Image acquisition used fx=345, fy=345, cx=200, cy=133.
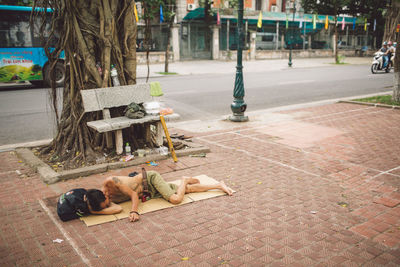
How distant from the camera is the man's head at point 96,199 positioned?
4.01 m

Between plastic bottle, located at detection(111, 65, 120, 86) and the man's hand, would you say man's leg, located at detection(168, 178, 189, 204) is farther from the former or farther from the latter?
plastic bottle, located at detection(111, 65, 120, 86)

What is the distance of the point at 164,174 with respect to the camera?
5.54 metres

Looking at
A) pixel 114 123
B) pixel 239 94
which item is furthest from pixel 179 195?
pixel 239 94

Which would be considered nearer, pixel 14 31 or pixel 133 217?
pixel 133 217

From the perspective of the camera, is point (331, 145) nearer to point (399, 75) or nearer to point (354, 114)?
point (354, 114)

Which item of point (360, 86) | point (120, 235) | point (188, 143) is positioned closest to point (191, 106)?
point (188, 143)

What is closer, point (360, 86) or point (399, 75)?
point (399, 75)

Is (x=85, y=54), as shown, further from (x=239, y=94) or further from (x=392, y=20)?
(x=392, y=20)

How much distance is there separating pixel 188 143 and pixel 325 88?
35.3ft

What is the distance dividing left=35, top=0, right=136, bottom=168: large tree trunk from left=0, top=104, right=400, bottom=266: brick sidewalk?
0.85 m

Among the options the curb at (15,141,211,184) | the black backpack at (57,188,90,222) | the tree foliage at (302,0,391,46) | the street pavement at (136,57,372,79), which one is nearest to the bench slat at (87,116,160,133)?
the curb at (15,141,211,184)

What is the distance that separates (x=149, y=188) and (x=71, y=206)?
103 centimetres

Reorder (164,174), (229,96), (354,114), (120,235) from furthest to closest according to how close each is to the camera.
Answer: (229,96) < (354,114) < (164,174) < (120,235)

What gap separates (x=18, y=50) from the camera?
15531 mm
